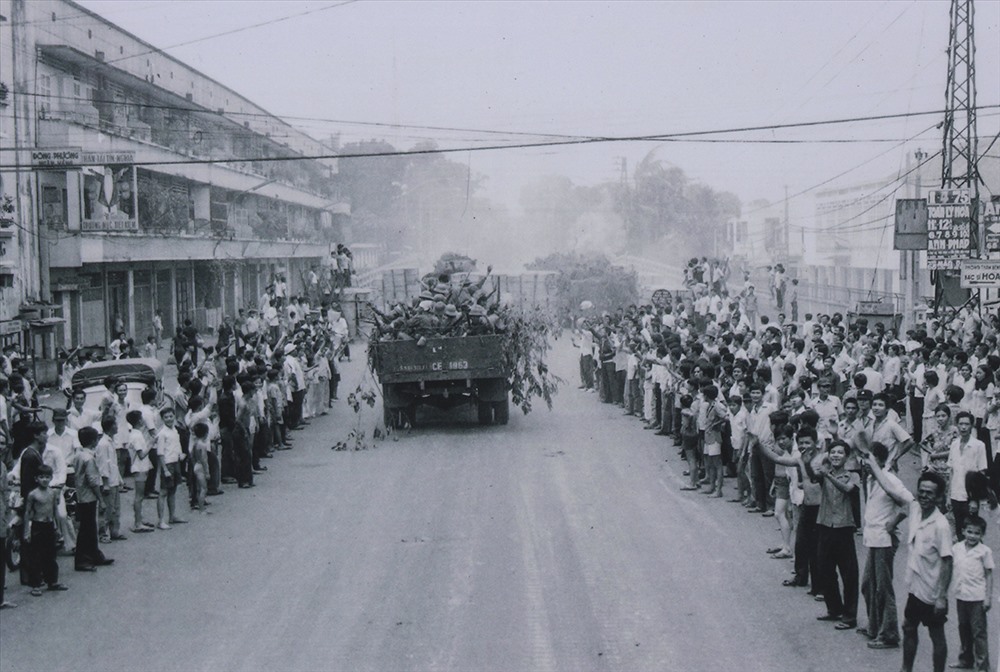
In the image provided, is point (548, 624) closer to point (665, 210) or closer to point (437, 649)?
point (437, 649)

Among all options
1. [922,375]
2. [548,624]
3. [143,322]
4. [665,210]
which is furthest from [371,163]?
[548,624]

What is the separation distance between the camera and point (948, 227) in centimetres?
2523

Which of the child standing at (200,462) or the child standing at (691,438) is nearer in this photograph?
the child standing at (200,462)

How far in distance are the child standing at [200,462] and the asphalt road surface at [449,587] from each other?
42cm

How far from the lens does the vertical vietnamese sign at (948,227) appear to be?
25016 mm

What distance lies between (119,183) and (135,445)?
80.7 ft

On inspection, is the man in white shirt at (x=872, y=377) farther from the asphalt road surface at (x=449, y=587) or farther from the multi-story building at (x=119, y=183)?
the multi-story building at (x=119, y=183)

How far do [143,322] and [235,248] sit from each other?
788 centimetres

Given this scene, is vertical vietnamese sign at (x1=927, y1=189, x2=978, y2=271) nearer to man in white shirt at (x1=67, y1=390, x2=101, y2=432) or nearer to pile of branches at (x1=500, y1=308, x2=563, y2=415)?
pile of branches at (x1=500, y1=308, x2=563, y2=415)

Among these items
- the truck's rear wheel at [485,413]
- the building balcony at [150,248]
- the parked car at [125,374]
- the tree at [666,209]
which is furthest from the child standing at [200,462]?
the tree at [666,209]

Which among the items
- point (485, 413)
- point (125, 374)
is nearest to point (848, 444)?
point (485, 413)

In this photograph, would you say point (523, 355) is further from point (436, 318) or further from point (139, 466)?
point (139, 466)

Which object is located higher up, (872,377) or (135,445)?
(872,377)

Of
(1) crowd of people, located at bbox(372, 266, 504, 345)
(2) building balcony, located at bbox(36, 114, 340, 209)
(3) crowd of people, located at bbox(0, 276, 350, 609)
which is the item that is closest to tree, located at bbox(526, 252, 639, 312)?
(2) building balcony, located at bbox(36, 114, 340, 209)
